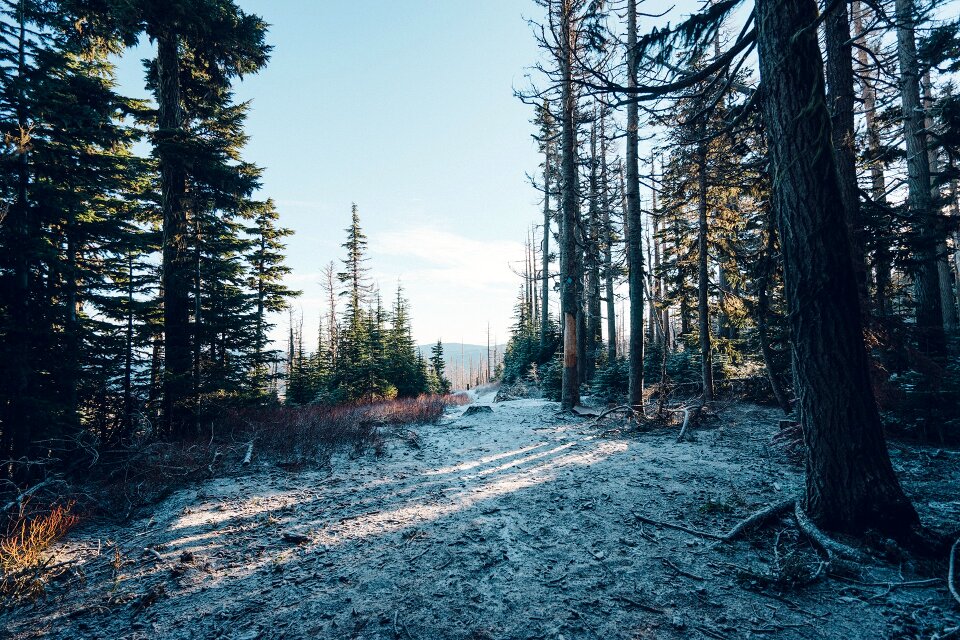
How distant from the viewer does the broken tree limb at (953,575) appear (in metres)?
2.41

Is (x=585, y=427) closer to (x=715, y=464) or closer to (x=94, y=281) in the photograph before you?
(x=715, y=464)

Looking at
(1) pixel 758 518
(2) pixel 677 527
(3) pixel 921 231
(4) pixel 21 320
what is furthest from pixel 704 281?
(4) pixel 21 320

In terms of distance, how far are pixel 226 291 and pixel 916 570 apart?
20040 mm

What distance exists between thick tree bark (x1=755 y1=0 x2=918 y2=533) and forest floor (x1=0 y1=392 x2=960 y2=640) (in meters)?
0.57

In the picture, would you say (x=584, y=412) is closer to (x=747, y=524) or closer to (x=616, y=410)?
(x=616, y=410)

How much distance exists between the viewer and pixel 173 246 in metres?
10.0

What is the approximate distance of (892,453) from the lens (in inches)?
231

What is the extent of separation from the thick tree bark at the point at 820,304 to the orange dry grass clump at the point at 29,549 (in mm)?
7329

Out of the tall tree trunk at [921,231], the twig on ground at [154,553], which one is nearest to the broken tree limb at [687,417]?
the tall tree trunk at [921,231]

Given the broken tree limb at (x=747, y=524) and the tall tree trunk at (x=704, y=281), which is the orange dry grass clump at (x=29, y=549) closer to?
the broken tree limb at (x=747, y=524)

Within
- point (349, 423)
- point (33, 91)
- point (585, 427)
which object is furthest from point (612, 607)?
point (33, 91)

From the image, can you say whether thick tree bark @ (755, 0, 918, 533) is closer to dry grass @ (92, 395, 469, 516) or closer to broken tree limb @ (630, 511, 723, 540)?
broken tree limb @ (630, 511, 723, 540)

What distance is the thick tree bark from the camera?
3211 millimetres

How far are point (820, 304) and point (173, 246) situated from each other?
547 inches
